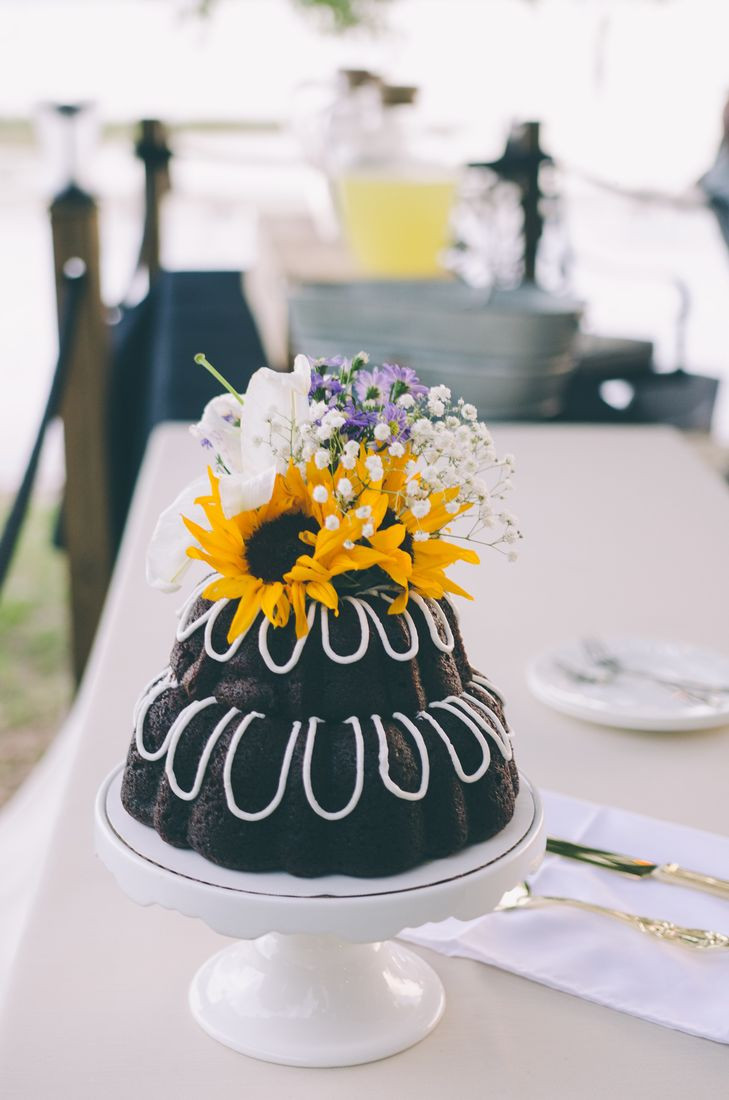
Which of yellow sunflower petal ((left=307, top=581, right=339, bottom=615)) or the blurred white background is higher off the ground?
yellow sunflower petal ((left=307, top=581, right=339, bottom=615))

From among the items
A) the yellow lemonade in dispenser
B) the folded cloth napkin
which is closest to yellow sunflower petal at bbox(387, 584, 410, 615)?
the folded cloth napkin

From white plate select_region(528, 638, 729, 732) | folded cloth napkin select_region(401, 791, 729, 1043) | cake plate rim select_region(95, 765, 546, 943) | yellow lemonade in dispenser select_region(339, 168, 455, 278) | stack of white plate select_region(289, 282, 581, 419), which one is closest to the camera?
cake plate rim select_region(95, 765, 546, 943)

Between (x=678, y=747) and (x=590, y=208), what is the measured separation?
7552 millimetres

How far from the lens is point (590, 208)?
26.4ft

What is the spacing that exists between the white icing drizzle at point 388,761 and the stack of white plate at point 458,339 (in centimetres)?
135

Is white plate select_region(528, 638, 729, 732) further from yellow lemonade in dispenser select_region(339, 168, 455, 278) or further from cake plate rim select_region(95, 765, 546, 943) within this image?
yellow lemonade in dispenser select_region(339, 168, 455, 278)

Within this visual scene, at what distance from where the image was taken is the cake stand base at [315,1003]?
608 mm

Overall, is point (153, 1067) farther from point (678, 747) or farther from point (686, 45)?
point (686, 45)

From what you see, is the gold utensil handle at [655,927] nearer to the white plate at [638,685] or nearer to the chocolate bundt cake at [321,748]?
the chocolate bundt cake at [321,748]

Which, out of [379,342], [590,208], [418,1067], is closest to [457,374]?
[379,342]

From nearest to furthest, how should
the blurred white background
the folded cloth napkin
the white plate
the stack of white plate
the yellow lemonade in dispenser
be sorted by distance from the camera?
the folded cloth napkin → the white plate → the stack of white plate → the yellow lemonade in dispenser → the blurred white background

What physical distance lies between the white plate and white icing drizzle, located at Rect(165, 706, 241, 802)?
462 millimetres

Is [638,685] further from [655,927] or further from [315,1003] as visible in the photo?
[315,1003]

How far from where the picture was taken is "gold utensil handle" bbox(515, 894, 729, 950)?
0.70 meters
